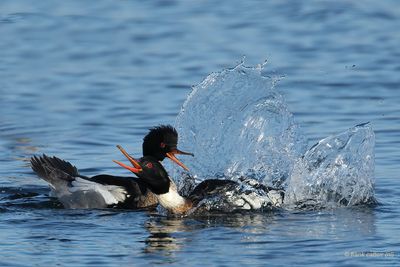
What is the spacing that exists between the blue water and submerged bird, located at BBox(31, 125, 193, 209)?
0.80 ft

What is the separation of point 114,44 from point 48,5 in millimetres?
→ 3023

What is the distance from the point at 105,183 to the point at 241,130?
5.69ft

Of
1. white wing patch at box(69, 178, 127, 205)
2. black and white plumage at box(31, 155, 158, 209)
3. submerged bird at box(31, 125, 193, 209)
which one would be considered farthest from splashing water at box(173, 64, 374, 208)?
white wing patch at box(69, 178, 127, 205)

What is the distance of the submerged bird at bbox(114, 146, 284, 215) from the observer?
1212 centimetres

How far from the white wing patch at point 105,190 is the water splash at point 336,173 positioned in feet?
5.49

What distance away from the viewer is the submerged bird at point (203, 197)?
12117mm

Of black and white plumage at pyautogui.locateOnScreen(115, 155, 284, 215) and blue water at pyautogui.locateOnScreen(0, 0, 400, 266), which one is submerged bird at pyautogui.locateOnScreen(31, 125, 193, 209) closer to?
black and white plumage at pyautogui.locateOnScreen(115, 155, 284, 215)

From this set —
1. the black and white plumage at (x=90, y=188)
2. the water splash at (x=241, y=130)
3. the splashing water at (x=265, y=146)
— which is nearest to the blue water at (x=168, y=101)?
the black and white plumage at (x=90, y=188)

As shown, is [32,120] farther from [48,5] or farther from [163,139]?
[48,5]

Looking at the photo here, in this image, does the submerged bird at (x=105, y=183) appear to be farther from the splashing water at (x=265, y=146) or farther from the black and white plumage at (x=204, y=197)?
the splashing water at (x=265, y=146)

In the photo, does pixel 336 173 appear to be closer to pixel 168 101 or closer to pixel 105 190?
pixel 105 190

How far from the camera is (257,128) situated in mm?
13570

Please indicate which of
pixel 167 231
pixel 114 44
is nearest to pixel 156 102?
pixel 114 44

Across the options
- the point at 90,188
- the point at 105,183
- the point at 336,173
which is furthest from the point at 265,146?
the point at 90,188
